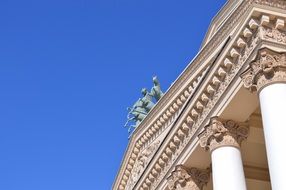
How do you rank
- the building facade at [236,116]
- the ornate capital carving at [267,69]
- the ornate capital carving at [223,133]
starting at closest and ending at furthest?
the building facade at [236,116]
the ornate capital carving at [267,69]
the ornate capital carving at [223,133]

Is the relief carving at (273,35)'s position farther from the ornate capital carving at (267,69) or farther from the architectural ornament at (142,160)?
the architectural ornament at (142,160)

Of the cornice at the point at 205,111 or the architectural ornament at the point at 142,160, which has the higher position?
the architectural ornament at the point at 142,160

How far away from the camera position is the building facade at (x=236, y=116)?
17.0m

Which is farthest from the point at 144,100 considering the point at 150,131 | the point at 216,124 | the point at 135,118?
the point at 216,124

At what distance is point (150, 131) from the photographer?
106ft

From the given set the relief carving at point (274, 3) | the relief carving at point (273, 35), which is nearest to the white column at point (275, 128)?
the relief carving at point (273, 35)

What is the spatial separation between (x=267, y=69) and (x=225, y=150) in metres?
3.63

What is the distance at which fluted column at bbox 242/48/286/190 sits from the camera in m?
15.5

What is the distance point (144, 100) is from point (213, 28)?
1028 cm

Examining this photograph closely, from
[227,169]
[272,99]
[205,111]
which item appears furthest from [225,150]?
[272,99]

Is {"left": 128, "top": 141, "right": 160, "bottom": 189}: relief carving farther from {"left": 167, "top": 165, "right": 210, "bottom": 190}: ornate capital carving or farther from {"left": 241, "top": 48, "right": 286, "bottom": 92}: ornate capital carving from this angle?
{"left": 241, "top": 48, "right": 286, "bottom": 92}: ornate capital carving

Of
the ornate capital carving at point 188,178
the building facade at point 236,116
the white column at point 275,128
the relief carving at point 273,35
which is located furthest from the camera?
the ornate capital carving at point 188,178

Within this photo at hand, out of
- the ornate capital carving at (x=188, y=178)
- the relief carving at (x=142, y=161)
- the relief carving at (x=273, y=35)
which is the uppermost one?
the relief carving at (x=142, y=161)

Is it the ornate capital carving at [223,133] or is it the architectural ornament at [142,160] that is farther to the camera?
the architectural ornament at [142,160]
